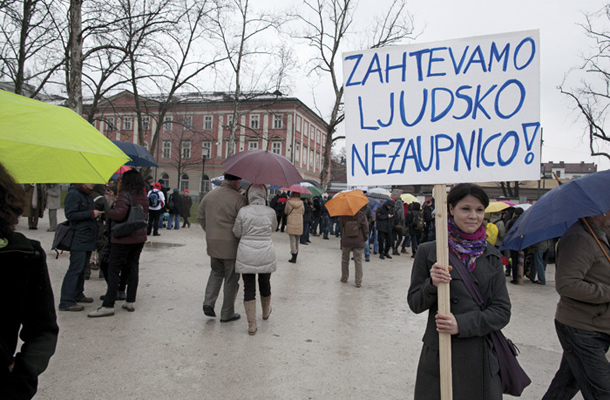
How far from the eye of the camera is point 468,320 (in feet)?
6.39

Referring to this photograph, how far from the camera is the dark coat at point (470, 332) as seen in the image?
195cm

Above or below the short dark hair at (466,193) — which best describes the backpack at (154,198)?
above

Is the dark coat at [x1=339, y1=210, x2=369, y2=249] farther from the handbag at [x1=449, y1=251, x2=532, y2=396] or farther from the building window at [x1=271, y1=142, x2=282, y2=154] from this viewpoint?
the building window at [x1=271, y1=142, x2=282, y2=154]

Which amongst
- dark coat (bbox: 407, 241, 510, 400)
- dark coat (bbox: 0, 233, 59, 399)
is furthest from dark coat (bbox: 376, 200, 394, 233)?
dark coat (bbox: 0, 233, 59, 399)

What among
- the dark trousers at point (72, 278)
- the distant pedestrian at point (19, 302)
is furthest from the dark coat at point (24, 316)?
the dark trousers at point (72, 278)

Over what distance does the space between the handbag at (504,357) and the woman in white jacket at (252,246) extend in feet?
9.29

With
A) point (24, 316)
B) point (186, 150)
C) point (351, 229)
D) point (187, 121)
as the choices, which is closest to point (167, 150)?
point (186, 150)

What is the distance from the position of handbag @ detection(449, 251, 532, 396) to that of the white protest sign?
20.0 inches

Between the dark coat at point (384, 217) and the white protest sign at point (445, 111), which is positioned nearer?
the white protest sign at point (445, 111)

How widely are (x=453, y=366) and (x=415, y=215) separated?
11.1 m

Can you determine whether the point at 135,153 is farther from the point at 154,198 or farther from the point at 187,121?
the point at 187,121

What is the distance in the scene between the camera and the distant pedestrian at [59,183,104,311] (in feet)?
16.4

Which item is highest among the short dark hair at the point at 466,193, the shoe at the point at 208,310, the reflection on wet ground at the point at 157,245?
the short dark hair at the point at 466,193

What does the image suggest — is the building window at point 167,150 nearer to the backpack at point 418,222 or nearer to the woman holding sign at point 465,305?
the backpack at point 418,222
